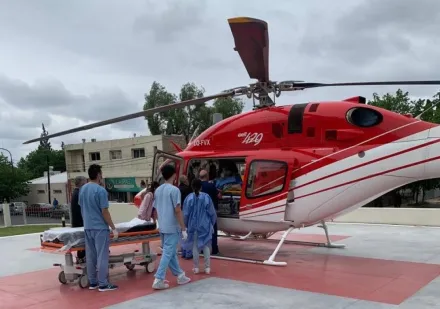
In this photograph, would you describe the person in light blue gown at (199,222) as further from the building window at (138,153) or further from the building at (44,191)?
the building at (44,191)

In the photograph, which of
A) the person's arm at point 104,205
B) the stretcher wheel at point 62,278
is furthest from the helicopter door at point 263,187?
the stretcher wheel at point 62,278

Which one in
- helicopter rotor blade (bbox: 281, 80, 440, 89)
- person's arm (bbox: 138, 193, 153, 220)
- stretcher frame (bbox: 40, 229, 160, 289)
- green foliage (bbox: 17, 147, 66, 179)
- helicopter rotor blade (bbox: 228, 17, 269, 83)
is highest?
green foliage (bbox: 17, 147, 66, 179)

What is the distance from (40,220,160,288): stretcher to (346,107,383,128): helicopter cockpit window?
402cm

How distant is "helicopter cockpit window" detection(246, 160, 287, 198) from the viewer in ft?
26.6

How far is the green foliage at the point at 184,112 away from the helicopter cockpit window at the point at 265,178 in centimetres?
3263

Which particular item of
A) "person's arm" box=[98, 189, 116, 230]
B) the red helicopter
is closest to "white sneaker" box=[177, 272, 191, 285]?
"person's arm" box=[98, 189, 116, 230]

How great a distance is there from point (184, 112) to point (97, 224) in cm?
3732

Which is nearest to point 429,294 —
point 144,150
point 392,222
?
point 392,222

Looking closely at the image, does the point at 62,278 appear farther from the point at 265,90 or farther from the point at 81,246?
the point at 265,90

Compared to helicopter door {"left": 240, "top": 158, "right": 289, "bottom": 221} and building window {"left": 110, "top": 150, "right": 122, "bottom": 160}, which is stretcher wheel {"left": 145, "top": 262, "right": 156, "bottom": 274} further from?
building window {"left": 110, "top": 150, "right": 122, "bottom": 160}

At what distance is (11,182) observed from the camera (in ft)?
167

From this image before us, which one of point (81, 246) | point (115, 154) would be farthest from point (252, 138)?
point (115, 154)

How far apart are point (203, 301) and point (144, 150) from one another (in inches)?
1433

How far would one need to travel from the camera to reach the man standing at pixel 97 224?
641 cm
